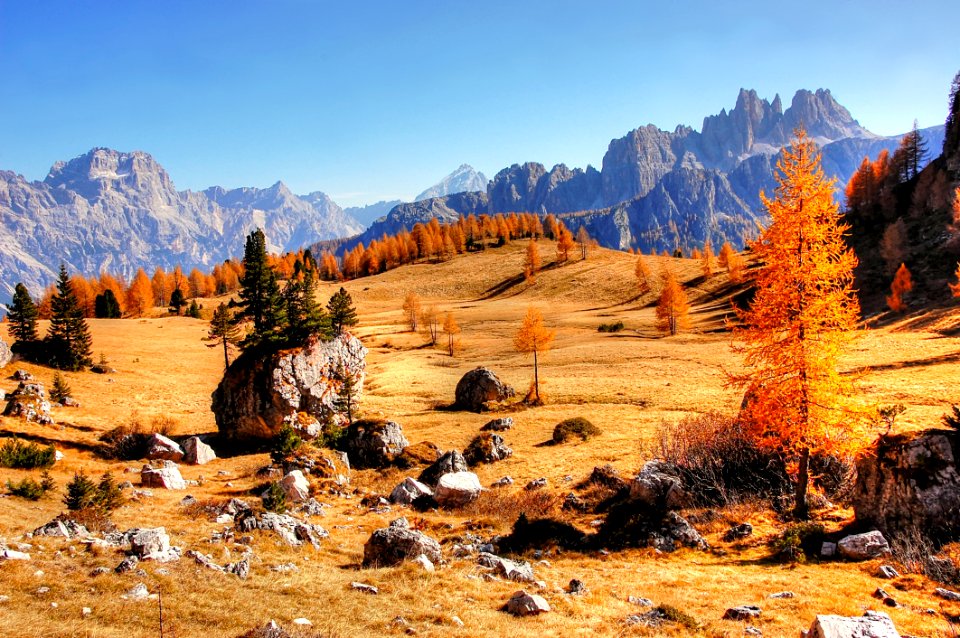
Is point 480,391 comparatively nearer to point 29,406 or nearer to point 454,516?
point 454,516

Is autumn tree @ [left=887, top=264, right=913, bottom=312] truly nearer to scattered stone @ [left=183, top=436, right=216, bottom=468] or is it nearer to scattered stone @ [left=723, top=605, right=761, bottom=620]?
scattered stone @ [left=723, top=605, right=761, bottom=620]

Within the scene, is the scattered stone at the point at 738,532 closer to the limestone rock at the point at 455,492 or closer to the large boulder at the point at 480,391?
the limestone rock at the point at 455,492

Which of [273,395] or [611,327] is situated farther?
[611,327]

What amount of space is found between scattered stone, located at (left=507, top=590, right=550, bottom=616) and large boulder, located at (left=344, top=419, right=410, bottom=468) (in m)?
25.2

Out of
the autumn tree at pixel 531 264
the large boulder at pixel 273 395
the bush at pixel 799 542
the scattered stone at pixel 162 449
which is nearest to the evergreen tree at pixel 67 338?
the large boulder at pixel 273 395

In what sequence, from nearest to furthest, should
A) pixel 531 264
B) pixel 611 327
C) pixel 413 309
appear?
1. pixel 611 327
2. pixel 413 309
3. pixel 531 264

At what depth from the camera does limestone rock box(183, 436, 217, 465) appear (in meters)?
36.1

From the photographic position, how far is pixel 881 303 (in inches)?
3484

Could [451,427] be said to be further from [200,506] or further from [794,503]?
[794,503]

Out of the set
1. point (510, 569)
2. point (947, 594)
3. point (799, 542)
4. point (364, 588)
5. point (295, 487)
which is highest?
point (364, 588)

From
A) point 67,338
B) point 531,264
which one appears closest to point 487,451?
point 67,338

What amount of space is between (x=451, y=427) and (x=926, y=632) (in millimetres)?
39965

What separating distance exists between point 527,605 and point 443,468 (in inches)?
783

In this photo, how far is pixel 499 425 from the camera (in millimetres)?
45500
